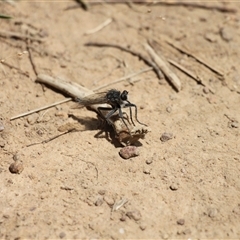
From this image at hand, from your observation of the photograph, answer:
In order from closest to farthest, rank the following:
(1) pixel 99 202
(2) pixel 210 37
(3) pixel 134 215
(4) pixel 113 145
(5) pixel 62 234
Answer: (5) pixel 62 234 → (3) pixel 134 215 → (1) pixel 99 202 → (4) pixel 113 145 → (2) pixel 210 37

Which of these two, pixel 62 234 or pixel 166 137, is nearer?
pixel 62 234

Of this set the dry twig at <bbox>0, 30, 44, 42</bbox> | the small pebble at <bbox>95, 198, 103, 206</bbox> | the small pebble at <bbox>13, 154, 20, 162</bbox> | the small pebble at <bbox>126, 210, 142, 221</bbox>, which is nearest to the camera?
the small pebble at <bbox>126, 210, 142, 221</bbox>

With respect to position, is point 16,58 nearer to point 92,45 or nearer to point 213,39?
point 92,45

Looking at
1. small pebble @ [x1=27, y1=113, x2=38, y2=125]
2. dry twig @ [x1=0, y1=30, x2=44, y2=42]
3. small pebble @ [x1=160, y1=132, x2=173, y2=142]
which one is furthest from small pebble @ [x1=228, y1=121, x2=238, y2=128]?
dry twig @ [x1=0, y1=30, x2=44, y2=42]

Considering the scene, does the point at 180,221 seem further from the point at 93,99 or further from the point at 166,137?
the point at 93,99

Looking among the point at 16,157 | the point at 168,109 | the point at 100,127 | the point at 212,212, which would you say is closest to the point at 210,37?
the point at 168,109

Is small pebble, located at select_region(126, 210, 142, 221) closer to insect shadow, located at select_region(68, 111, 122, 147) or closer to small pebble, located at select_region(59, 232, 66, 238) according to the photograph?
small pebble, located at select_region(59, 232, 66, 238)
